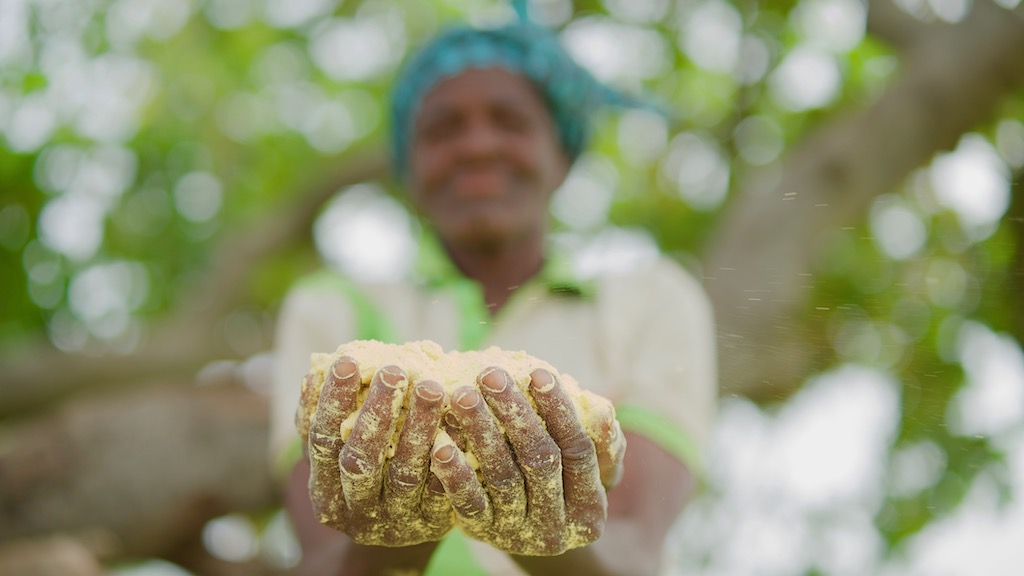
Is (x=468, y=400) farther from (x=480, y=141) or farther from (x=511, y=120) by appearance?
(x=511, y=120)

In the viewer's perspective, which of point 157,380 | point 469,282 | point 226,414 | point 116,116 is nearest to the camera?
point 469,282

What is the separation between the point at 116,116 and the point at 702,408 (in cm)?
463

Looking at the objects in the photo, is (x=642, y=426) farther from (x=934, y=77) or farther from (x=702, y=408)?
(x=934, y=77)

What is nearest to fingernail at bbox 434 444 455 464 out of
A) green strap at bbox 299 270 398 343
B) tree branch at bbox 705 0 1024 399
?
green strap at bbox 299 270 398 343

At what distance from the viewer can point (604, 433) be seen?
4.17 feet

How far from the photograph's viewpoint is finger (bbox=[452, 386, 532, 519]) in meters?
1.16

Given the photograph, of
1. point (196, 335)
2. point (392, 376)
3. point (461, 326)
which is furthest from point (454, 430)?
point (196, 335)

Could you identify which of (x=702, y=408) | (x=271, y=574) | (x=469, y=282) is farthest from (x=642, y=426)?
(x=271, y=574)

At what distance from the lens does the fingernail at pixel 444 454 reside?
45.9 inches

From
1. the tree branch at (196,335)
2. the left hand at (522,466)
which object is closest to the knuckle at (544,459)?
the left hand at (522,466)

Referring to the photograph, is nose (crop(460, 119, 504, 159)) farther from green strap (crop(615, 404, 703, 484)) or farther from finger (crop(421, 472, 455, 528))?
finger (crop(421, 472, 455, 528))

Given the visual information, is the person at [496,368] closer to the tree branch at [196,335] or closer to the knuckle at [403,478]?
the knuckle at [403,478]

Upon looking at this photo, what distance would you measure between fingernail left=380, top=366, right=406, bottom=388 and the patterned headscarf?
54.8 inches

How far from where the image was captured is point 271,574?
13.7ft
